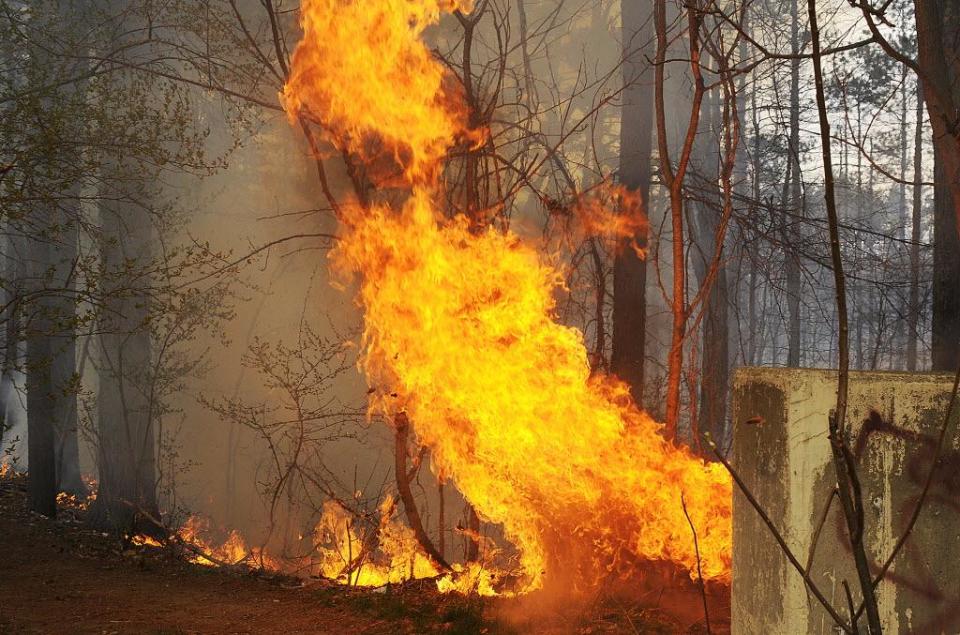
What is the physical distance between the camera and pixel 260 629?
6754 millimetres

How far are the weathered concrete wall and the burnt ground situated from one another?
215 centimetres

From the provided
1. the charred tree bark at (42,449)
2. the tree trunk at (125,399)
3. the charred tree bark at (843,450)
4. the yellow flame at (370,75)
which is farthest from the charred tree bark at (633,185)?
the charred tree bark at (42,449)

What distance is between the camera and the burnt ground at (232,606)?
20.5ft

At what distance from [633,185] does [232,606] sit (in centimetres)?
707

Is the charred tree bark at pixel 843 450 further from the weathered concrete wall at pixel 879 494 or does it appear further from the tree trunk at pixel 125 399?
the tree trunk at pixel 125 399

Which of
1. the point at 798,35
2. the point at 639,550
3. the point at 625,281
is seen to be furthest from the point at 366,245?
the point at 798,35

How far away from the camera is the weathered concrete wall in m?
3.83

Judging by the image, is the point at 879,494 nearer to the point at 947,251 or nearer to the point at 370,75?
the point at 947,251

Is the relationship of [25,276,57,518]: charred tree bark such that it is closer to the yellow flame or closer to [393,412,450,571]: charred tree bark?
the yellow flame

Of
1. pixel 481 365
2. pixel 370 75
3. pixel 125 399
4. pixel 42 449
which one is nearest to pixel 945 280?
pixel 481 365

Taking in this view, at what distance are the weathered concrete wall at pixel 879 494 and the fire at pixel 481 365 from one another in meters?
2.53

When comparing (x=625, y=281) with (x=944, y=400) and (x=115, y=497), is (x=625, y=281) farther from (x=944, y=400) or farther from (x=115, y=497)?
(x=115, y=497)

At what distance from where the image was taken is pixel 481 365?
7379 millimetres

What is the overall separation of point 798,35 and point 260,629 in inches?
804
